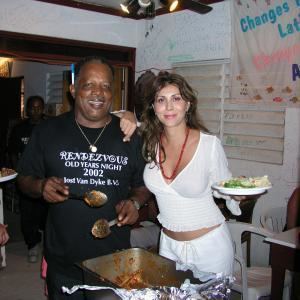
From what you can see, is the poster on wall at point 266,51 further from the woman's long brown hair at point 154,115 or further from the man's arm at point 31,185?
the man's arm at point 31,185

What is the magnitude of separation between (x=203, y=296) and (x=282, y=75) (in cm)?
338

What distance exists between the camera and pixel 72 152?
6.43ft

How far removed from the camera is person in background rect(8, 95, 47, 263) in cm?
466

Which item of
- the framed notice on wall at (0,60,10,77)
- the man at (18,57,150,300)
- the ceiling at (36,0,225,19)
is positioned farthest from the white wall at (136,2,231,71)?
the framed notice on wall at (0,60,10,77)

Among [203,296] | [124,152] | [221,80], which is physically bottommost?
[203,296]

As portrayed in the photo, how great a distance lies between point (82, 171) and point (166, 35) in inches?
159

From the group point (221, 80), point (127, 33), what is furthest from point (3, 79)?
point (221, 80)

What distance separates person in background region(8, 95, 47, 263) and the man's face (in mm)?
2703

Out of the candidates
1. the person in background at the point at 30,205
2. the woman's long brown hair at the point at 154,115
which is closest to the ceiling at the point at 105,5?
the person in background at the point at 30,205

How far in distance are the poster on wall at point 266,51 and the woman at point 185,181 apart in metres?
2.31

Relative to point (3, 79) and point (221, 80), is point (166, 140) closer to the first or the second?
point (221, 80)

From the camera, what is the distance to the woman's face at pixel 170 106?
2.13 metres

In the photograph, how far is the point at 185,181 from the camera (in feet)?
6.70

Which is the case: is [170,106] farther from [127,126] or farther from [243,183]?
[243,183]
